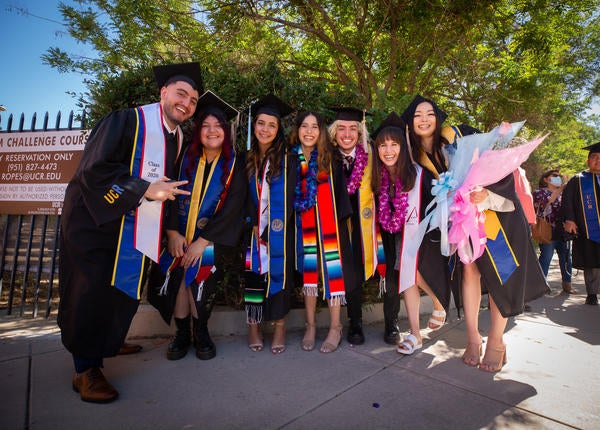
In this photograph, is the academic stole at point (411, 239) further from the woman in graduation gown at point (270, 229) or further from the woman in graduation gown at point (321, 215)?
the woman in graduation gown at point (270, 229)

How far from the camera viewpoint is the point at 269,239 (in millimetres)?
2973

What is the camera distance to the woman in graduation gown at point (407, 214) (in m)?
2.87

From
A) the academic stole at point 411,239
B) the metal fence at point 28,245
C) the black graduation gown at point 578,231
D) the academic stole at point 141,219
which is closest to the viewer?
the academic stole at point 141,219

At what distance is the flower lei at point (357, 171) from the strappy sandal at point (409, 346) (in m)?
1.35

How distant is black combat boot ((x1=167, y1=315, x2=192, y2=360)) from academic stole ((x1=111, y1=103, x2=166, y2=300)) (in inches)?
25.2

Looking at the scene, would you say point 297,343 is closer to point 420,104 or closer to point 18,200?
point 420,104

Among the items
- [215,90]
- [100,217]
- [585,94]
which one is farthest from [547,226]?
[585,94]

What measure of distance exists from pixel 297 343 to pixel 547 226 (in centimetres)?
448

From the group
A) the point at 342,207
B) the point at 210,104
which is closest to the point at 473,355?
the point at 342,207

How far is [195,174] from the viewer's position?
286cm

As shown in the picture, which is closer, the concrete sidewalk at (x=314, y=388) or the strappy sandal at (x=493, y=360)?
the concrete sidewalk at (x=314, y=388)

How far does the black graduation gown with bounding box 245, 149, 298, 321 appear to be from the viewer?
2986 millimetres

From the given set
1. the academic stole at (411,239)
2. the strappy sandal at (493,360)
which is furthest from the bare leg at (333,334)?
the strappy sandal at (493,360)

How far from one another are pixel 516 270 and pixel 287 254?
5.85ft
